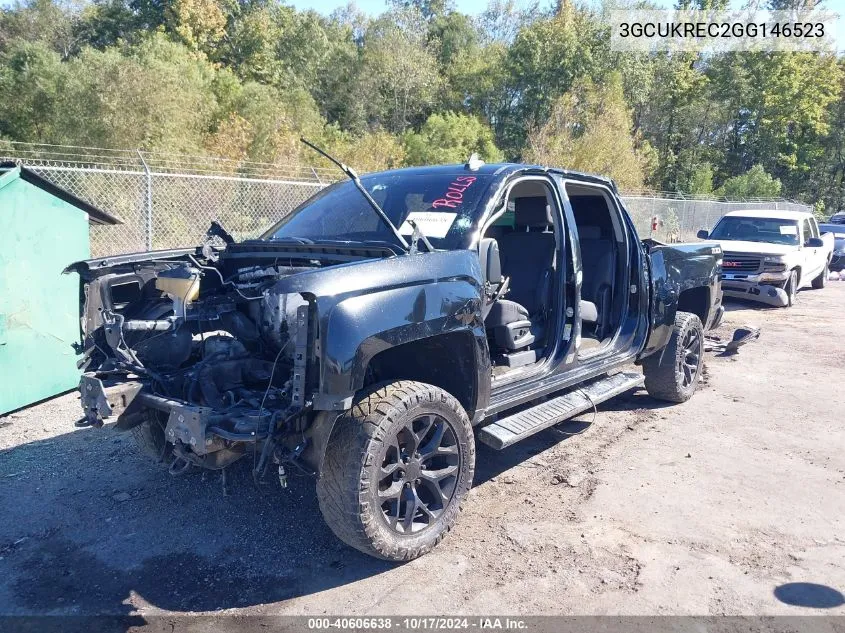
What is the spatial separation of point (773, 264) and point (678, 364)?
23.3ft

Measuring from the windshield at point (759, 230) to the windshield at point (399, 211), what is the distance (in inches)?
404

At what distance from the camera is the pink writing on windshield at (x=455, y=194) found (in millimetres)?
3977

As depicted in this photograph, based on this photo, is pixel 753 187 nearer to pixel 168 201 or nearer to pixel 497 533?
pixel 168 201

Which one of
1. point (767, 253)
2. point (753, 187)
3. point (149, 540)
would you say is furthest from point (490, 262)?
point (753, 187)

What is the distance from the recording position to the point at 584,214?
220 inches

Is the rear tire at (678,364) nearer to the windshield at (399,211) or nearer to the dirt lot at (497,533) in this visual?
the dirt lot at (497,533)

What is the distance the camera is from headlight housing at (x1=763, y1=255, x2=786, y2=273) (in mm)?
11648

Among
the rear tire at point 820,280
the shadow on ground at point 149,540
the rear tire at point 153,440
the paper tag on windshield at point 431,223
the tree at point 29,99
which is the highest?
the tree at point 29,99

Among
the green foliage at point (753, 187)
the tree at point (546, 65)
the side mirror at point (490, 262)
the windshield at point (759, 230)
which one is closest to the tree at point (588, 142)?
the tree at point (546, 65)

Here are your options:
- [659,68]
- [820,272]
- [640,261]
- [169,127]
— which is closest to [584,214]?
[640,261]

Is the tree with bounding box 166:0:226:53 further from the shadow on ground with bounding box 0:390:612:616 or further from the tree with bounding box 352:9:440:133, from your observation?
the shadow on ground with bounding box 0:390:612:616


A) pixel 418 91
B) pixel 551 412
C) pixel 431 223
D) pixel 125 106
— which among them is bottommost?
pixel 551 412

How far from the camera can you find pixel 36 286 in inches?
217

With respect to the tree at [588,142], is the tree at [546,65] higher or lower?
higher
